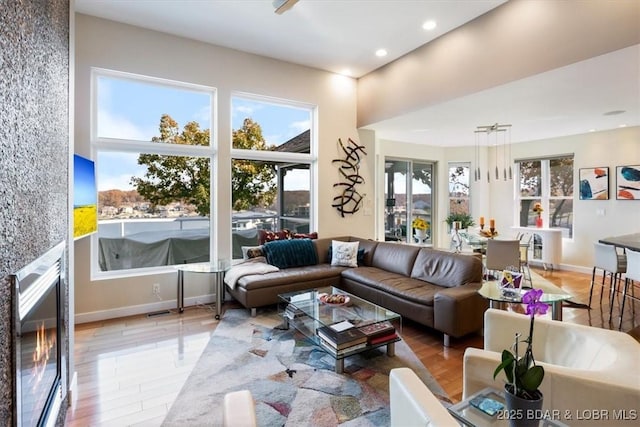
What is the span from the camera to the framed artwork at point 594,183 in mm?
5752

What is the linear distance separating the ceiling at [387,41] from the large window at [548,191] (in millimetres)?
1529

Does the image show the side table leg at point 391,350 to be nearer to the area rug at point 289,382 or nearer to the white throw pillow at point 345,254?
the area rug at point 289,382

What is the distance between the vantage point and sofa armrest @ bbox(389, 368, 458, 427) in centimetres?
108

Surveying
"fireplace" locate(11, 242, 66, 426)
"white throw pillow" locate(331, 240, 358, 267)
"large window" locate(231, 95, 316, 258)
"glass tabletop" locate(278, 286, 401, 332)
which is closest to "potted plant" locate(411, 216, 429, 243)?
"white throw pillow" locate(331, 240, 358, 267)

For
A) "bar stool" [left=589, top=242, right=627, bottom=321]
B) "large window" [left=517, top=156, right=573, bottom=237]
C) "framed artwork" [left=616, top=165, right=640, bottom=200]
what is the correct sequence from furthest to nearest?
"large window" [left=517, top=156, right=573, bottom=237] < "framed artwork" [left=616, top=165, right=640, bottom=200] < "bar stool" [left=589, top=242, right=627, bottom=321]

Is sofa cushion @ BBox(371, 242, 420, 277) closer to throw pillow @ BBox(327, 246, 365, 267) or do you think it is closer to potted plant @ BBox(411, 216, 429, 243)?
throw pillow @ BBox(327, 246, 365, 267)

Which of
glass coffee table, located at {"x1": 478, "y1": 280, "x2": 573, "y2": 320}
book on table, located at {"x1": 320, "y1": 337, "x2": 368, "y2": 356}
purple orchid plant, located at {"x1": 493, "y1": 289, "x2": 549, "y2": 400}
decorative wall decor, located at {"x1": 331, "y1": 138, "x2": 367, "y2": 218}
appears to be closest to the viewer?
purple orchid plant, located at {"x1": 493, "y1": 289, "x2": 549, "y2": 400}

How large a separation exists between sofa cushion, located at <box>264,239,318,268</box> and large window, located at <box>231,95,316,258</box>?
55 centimetres

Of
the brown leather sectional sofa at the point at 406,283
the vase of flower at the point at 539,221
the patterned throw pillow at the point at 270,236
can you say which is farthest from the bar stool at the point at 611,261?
the patterned throw pillow at the point at 270,236

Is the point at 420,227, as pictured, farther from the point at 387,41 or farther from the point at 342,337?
the point at 342,337

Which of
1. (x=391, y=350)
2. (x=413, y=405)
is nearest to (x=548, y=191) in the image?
(x=391, y=350)

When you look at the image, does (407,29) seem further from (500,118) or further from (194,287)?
(194,287)

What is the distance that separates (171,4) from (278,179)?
2538 millimetres

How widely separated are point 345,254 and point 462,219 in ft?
12.4
